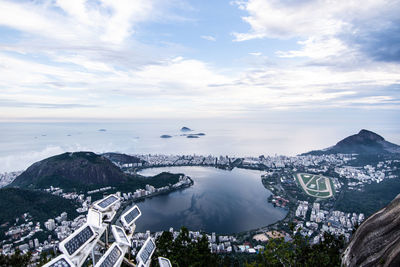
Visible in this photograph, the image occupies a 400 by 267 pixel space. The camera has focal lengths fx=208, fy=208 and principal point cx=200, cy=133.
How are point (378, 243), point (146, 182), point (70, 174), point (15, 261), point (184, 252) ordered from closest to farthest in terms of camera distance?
point (378, 243)
point (15, 261)
point (184, 252)
point (70, 174)
point (146, 182)

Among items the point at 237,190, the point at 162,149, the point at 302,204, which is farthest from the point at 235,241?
the point at 162,149

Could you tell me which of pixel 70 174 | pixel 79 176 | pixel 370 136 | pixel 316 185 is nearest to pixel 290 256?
pixel 316 185

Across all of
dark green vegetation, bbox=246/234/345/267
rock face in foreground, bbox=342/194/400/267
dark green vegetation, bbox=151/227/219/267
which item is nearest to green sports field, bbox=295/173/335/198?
dark green vegetation, bbox=246/234/345/267

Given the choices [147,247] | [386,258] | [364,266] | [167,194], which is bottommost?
[167,194]

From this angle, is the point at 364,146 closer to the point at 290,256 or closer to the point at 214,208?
the point at 214,208

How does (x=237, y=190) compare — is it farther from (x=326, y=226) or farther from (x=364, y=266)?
(x=364, y=266)

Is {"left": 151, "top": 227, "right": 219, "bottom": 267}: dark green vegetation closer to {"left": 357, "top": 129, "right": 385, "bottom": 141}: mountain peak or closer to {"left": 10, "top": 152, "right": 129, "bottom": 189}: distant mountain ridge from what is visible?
{"left": 10, "top": 152, "right": 129, "bottom": 189}: distant mountain ridge
